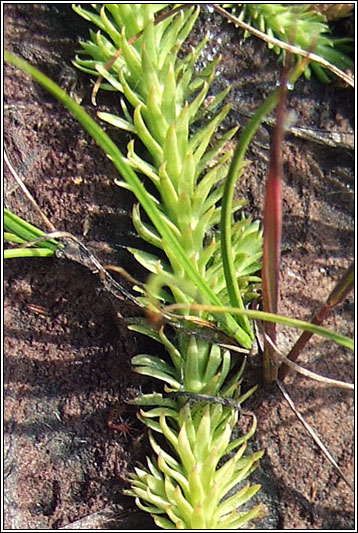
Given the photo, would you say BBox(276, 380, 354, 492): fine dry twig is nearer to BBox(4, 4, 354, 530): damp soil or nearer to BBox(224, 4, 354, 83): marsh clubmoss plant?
BBox(4, 4, 354, 530): damp soil

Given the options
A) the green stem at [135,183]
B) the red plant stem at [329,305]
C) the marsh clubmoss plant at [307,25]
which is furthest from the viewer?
the marsh clubmoss plant at [307,25]

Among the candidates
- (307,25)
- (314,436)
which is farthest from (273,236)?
(307,25)

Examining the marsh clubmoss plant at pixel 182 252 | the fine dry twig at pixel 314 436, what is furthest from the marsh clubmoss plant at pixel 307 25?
the fine dry twig at pixel 314 436

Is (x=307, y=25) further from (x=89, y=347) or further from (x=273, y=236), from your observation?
(x=89, y=347)

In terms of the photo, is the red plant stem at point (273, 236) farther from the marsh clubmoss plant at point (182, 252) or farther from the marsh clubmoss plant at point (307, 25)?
the marsh clubmoss plant at point (307, 25)

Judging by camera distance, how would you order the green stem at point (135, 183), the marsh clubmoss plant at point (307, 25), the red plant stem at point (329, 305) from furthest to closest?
the marsh clubmoss plant at point (307, 25)
the red plant stem at point (329, 305)
the green stem at point (135, 183)

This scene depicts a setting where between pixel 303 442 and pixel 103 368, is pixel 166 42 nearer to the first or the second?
pixel 103 368

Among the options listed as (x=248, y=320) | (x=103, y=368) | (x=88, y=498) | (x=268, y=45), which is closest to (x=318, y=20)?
(x=268, y=45)

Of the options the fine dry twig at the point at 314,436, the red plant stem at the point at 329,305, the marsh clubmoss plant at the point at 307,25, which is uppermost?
the marsh clubmoss plant at the point at 307,25
